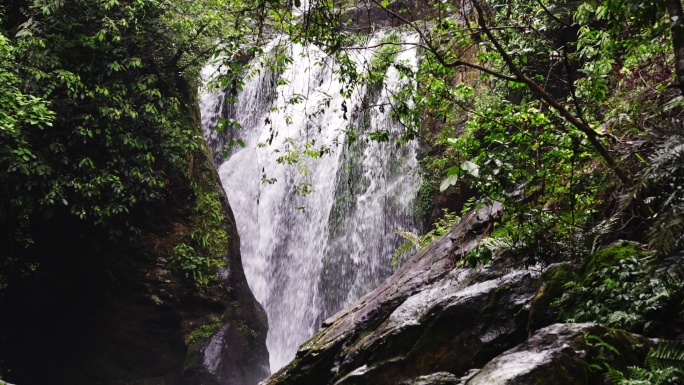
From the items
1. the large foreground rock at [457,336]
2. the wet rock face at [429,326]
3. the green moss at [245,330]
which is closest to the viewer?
the large foreground rock at [457,336]

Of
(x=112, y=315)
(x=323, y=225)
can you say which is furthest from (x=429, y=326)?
(x=323, y=225)

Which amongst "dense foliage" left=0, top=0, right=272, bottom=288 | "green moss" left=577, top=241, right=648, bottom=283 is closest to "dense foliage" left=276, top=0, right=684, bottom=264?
"green moss" left=577, top=241, right=648, bottom=283

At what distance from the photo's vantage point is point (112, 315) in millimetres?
11062

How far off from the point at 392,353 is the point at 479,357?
1.03 m

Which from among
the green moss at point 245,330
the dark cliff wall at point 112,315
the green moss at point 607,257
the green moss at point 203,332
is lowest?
the green moss at point 607,257

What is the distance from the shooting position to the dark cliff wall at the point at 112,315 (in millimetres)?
10609

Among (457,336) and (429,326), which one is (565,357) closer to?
(457,336)

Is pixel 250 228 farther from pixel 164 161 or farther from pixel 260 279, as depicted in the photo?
pixel 164 161

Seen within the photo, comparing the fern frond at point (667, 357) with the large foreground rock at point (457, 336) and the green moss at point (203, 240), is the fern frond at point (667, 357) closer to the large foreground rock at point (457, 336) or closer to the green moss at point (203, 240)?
the large foreground rock at point (457, 336)

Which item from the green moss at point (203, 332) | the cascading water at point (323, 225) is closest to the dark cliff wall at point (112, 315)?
the green moss at point (203, 332)

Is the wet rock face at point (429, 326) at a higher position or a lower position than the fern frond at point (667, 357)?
higher

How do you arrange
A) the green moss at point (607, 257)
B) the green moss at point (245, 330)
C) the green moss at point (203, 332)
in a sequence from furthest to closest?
the green moss at point (245, 330)
the green moss at point (203, 332)
the green moss at point (607, 257)

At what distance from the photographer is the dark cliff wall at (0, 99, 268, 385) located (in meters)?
10.6

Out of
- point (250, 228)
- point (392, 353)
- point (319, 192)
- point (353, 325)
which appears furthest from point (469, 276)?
point (250, 228)
